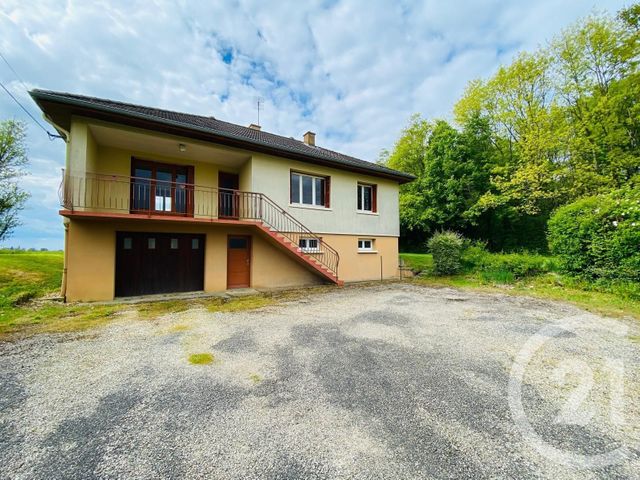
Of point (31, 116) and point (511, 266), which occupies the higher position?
point (31, 116)

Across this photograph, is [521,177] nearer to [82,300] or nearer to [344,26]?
[344,26]

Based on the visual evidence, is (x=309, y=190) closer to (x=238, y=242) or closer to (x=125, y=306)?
(x=238, y=242)

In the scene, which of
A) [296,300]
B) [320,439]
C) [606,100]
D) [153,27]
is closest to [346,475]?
[320,439]

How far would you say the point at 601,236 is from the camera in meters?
8.41

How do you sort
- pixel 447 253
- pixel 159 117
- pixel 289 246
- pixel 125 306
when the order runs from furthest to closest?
pixel 447 253 → pixel 289 246 → pixel 159 117 → pixel 125 306

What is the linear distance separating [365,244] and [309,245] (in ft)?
10.7

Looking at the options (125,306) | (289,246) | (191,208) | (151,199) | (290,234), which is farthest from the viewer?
(290,234)

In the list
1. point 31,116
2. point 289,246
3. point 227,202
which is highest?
point 31,116

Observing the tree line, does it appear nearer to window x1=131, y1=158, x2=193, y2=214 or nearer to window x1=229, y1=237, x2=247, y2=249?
window x1=229, y1=237, x2=247, y2=249

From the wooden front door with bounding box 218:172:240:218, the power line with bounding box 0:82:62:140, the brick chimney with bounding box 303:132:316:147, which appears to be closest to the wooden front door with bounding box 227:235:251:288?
the wooden front door with bounding box 218:172:240:218

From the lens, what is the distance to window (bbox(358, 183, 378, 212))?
1291 centimetres

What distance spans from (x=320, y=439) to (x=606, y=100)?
22.9m

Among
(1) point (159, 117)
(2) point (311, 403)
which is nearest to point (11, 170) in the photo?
(1) point (159, 117)

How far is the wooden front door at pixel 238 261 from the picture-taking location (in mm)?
10078
